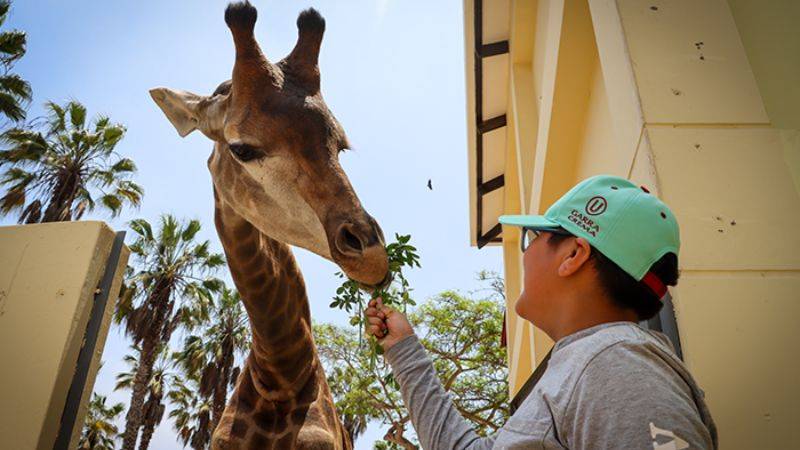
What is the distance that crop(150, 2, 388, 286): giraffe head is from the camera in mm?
2854

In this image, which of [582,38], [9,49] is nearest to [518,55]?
[582,38]

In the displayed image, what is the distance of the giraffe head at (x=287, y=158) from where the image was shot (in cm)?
285

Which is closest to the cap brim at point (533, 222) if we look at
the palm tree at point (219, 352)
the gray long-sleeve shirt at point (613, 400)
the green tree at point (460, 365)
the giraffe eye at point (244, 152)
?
the gray long-sleeve shirt at point (613, 400)

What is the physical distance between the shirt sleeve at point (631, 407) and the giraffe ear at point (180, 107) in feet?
11.4

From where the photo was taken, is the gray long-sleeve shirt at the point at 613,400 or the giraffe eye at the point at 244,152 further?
the giraffe eye at the point at 244,152

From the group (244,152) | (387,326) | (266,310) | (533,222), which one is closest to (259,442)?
(266,310)

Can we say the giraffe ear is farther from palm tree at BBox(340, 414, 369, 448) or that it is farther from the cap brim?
palm tree at BBox(340, 414, 369, 448)

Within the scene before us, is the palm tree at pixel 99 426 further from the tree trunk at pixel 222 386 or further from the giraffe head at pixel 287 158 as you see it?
the giraffe head at pixel 287 158

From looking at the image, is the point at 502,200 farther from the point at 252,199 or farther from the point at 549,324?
the point at 549,324

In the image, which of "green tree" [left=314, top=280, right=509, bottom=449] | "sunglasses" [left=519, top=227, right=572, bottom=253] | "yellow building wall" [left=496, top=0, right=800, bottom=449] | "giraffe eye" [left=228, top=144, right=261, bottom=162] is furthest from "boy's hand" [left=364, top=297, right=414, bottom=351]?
"green tree" [left=314, top=280, right=509, bottom=449]

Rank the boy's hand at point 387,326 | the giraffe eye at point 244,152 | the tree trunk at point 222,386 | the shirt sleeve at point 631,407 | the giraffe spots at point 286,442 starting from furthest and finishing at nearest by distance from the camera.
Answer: the tree trunk at point 222,386, the giraffe spots at point 286,442, the giraffe eye at point 244,152, the boy's hand at point 387,326, the shirt sleeve at point 631,407

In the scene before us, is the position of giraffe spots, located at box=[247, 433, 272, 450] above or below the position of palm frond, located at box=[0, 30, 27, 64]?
below

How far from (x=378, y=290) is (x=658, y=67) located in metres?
1.65

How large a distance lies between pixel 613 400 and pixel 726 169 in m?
1.46
